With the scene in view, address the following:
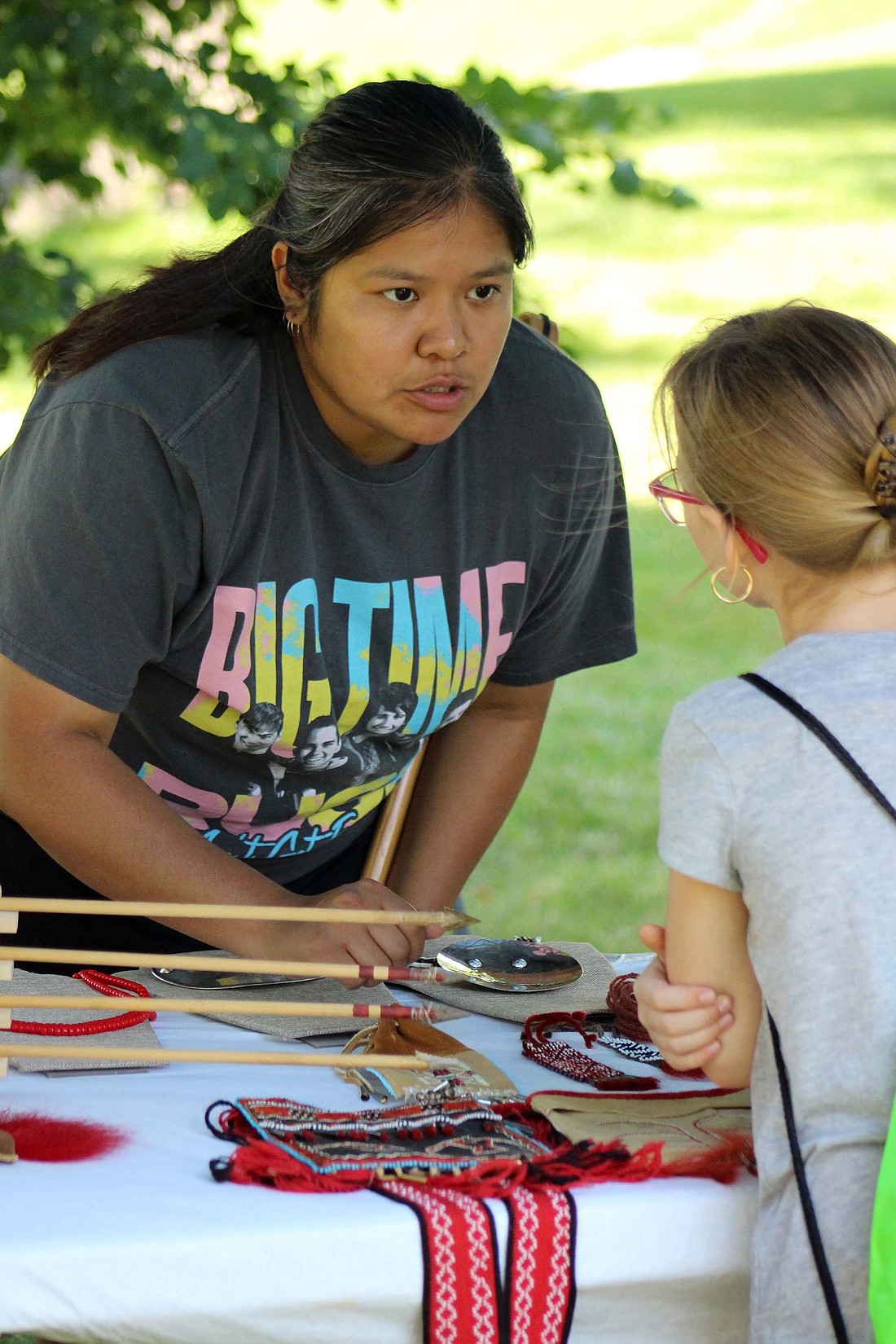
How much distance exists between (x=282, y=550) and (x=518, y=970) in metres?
0.49

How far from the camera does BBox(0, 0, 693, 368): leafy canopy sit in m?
2.54

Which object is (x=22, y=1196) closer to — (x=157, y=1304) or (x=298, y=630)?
(x=157, y=1304)

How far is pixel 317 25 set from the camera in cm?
1511

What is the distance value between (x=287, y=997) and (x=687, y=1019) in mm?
504

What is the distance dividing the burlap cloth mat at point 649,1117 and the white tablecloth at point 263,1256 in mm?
49

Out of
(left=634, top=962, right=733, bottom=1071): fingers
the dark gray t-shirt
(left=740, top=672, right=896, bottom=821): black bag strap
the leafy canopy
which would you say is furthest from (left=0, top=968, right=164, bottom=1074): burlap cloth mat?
the leafy canopy

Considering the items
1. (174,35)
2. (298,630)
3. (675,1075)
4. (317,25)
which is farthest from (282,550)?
(317,25)

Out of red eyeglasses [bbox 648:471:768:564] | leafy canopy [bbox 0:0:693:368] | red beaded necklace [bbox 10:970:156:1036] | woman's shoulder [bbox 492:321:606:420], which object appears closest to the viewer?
red eyeglasses [bbox 648:471:768:564]

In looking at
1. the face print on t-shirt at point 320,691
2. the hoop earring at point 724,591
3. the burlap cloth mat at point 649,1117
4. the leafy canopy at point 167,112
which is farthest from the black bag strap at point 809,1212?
the leafy canopy at point 167,112

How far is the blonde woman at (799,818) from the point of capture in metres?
1.10

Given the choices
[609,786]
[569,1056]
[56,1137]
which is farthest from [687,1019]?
[609,786]

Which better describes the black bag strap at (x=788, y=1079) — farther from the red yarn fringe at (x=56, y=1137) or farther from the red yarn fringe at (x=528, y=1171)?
the red yarn fringe at (x=56, y=1137)

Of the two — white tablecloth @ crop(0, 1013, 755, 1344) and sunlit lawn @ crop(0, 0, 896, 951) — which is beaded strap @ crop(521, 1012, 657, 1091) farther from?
sunlit lawn @ crop(0, 0, 896, 951)

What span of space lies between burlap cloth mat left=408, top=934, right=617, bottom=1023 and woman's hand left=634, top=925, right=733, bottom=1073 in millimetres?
314
